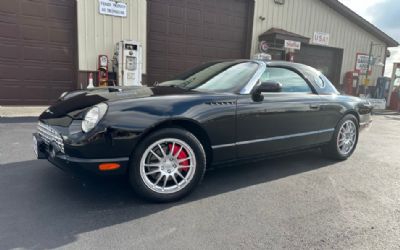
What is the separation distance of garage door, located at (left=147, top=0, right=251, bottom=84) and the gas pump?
84cm

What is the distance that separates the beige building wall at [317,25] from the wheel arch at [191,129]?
9408mm

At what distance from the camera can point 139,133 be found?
2.64 metres

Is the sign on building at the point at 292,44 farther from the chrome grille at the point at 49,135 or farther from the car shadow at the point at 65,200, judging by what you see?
the chrome grille at the point at 49,135

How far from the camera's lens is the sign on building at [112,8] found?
857cm

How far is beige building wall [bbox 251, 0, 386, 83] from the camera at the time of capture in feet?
38.6

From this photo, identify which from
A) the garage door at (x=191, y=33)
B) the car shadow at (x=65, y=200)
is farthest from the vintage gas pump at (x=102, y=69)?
the car shadow at (x=65, y=200)

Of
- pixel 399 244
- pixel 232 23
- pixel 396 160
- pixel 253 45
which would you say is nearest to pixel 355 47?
pixel 253 45

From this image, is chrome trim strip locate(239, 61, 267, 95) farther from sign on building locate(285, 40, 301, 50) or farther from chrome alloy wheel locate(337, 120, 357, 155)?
sign on building locate(285, 40, 301, 50)

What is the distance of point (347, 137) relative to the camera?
15.0ft

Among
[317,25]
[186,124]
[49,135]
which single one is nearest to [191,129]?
[186,124]

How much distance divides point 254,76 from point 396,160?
2.95 m

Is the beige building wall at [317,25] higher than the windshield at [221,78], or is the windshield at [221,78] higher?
the beige building wall at [317,25]

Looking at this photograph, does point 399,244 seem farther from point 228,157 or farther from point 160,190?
point 160,190

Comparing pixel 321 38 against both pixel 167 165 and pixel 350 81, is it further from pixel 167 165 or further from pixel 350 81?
pixel 167 165
